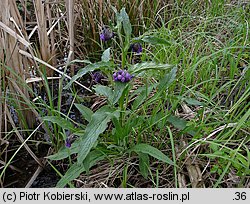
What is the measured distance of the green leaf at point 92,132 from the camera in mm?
906

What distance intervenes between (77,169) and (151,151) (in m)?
0.21

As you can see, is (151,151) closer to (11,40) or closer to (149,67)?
(149,67)

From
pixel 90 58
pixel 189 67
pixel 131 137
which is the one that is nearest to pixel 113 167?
pixel 131 137

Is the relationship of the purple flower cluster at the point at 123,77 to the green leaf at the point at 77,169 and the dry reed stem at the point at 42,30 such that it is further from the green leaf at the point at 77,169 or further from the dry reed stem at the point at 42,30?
the dry reed stem at the point at 42,30

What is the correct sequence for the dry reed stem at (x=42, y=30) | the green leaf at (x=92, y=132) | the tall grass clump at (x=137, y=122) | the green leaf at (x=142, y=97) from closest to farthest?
1. the green leaf at (x=92, y=132)
2. the tall grass clump at (x=137, y=122)
3. the green leaf at (x=142, y=97)
4. the dry reed stem at (x=42, y=30)

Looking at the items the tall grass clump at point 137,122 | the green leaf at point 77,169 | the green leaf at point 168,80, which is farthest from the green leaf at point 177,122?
the green leaf at point 77,169

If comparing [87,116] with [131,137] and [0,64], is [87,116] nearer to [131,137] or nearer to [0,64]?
[131,137]

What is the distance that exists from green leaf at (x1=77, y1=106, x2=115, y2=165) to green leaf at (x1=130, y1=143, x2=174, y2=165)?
6.0 inches

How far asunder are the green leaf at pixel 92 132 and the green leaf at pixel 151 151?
152 millimetres

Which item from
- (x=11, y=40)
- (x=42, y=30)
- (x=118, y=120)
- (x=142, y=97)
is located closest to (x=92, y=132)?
(x=118, y=120)

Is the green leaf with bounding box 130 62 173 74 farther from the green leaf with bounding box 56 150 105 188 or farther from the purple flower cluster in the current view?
the green leaf with bounding box 56 150 105 188

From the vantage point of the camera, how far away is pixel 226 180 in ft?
3.42

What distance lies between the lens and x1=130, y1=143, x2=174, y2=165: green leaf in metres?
1.00
